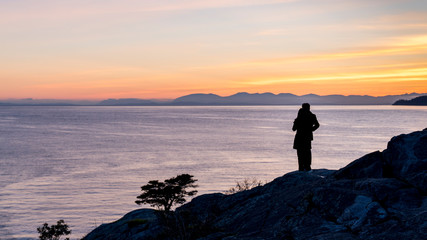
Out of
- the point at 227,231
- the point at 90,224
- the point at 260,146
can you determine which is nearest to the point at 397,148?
the point at 227,231

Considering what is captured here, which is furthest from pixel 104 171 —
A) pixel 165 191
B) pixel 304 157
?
pixel 165 191

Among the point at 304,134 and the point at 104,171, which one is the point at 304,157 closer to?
the point at 304,134

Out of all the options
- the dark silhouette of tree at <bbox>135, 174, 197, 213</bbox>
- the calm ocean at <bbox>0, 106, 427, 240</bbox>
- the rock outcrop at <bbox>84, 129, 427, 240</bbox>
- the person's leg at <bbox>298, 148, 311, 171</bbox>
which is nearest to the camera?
the rock outcrop at <bbox>84, 129, 427, 240</bbox>

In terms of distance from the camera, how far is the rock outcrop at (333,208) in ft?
26.6

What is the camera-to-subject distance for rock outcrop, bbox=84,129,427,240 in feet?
26.6

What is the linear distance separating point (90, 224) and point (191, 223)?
19.4 m

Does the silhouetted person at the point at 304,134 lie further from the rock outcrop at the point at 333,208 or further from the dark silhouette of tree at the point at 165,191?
the dark silhouette of tree at the point at 165,191

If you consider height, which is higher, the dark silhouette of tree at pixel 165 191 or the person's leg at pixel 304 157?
the person's leg at pixel 304 157

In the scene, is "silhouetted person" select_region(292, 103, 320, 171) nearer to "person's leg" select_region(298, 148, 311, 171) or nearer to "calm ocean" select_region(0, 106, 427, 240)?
"person's leg" select_region(298, 148, 311, 171)

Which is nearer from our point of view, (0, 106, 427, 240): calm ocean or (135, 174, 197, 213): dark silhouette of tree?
(135, 174, 197, 213): dark silhouette of tree

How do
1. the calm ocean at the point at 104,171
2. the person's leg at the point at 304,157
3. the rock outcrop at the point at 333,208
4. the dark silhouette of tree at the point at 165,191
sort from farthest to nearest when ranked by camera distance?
1. the calm ocean at the point at 104,171
2. the person's leg at the point at 304,157
3. the dark silhouette of tree at the point at 165,191
4. the rock outcrop at the point at 333,208

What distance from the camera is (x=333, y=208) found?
8.99 metres

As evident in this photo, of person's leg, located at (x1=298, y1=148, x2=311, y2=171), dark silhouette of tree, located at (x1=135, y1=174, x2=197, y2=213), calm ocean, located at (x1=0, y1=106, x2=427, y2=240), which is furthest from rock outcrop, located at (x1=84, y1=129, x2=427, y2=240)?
calm ocean, located at (x1=0, y1=106, x2=427, y2=240)

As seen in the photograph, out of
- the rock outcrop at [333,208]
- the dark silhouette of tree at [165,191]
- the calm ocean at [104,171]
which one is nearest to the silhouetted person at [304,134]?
the rock outcrop at [333,208]
